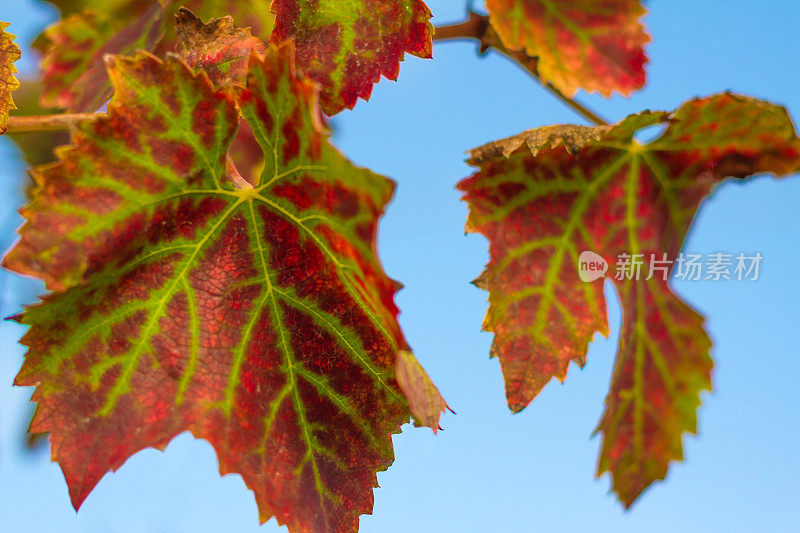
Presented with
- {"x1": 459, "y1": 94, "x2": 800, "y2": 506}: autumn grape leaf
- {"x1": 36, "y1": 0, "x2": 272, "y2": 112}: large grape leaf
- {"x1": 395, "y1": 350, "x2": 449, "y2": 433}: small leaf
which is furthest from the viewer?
{"x1": 36, "y1": 0, "x2": 272, "y2": 112}: large grape leaf

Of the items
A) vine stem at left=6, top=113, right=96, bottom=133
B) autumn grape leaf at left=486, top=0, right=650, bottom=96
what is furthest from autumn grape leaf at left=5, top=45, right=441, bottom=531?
autumn grape leaf at left=486, top=0, right=650, bottom=96

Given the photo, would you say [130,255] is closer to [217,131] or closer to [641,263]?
[217,131]

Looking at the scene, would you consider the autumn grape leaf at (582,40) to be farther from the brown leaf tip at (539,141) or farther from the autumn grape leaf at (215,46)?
the autumn grape leaf at (215,46)

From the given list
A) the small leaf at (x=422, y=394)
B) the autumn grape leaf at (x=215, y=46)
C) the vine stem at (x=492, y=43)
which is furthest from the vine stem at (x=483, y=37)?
the small leaf at (x=422, y=394)

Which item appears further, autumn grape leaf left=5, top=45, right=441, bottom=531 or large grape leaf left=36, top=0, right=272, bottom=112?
large grape leaf left=36, top=0, right=272, bottom=112

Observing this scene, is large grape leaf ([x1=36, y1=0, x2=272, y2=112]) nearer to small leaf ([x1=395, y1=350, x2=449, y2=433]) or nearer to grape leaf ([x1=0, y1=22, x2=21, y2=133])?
grape leaf ([x1=0, y1=22, x2=21, y2=133])

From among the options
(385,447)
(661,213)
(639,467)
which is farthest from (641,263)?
(385,447)
